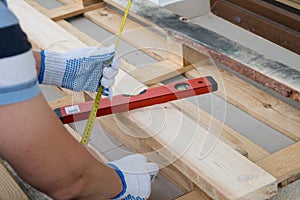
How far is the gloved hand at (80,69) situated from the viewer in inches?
60.9

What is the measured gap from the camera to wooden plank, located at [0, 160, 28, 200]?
1558 mm

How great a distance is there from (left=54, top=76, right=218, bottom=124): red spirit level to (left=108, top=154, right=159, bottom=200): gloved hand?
0.72ft

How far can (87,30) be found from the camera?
2611 mm

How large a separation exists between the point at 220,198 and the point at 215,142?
8.2 inches

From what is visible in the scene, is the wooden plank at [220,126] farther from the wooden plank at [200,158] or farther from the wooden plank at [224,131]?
the wooden plank at [200,158]

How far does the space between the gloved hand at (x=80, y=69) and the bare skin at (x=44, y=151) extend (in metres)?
0.49

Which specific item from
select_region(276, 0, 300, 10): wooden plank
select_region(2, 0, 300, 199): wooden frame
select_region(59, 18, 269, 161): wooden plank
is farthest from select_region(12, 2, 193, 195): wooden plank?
select_region(276, 0, 300, 10): wooden plank

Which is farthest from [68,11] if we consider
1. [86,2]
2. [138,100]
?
[138,100]

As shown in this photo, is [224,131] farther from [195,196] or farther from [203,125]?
[195,196]

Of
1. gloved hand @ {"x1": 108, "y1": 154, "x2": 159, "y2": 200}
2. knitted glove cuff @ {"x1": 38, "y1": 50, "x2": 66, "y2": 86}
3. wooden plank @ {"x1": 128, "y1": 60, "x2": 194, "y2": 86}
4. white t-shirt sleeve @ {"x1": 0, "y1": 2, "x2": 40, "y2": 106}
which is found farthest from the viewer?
wooden plank @ {"x1": 128, "y1": 60, "x2": 194, "y2": 86}

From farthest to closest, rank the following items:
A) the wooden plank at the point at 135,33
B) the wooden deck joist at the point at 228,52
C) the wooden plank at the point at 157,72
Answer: the wooden plank at the point at 135,33, the wooden plank at the point at 157,72, the wooden deck joist at the point at 228,52

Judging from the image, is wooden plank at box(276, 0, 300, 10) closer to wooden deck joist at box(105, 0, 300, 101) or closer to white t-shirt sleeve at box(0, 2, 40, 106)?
wooden deck joist at box(105, 0, 300, 101)

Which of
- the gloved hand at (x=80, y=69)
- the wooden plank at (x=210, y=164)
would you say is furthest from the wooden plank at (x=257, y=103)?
the gloved hand at (x=80, y=69)

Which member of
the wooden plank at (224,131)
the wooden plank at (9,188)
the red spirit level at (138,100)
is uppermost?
the red spirit level at (138,100)
